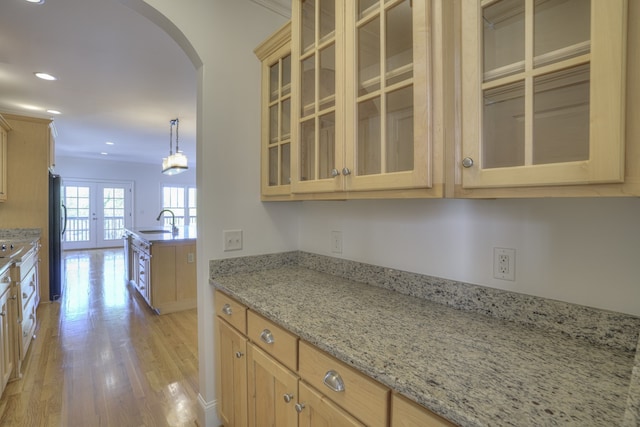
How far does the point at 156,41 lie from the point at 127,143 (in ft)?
15.2

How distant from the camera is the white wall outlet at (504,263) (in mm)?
1039

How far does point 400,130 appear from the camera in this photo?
1026 mm

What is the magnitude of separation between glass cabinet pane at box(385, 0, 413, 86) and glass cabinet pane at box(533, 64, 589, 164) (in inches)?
15.1

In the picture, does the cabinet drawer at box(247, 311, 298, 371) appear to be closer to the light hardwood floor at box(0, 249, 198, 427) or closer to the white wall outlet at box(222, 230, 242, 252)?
the white wall outlet at box(222, 230, 242, 252)

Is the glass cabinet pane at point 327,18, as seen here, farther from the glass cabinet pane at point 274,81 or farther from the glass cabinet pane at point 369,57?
the glass cabinet pane at point 274,81

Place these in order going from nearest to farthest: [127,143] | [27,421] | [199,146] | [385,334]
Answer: [385,334]
[199,146]
[27,421]
[127,143]

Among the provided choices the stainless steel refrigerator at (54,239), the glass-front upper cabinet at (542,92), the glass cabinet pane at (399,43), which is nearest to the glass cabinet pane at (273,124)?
the glass cabinet pane at (399,43)

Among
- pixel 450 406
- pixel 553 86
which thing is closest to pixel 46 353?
pixel 450 406

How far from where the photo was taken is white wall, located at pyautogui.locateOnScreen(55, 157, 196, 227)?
7945 millimetres

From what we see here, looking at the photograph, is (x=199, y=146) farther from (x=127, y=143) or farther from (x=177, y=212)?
(x=177, y=212)

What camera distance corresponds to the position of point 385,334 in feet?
3.08

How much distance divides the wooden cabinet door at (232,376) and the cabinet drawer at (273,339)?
0.11 meters

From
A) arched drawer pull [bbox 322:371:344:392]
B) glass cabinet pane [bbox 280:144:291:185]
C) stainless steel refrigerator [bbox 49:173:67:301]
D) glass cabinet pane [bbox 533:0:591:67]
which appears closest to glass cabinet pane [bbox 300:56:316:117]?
glass cabinet pane [bbox 280:144:291:185]

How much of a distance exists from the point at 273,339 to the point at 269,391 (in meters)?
0.23
